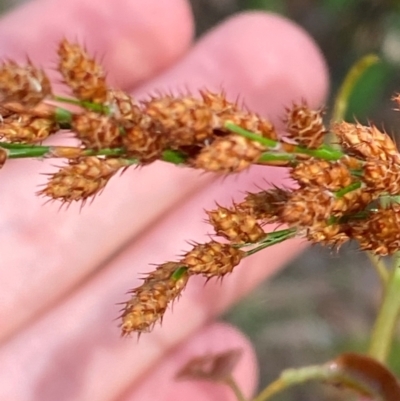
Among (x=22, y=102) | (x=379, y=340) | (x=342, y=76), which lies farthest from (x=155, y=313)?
(x=342, y=76)

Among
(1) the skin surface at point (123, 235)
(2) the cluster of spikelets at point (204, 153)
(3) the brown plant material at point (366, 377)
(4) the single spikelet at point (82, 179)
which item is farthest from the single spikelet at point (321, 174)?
(1) the skin surface at point (123, 235)

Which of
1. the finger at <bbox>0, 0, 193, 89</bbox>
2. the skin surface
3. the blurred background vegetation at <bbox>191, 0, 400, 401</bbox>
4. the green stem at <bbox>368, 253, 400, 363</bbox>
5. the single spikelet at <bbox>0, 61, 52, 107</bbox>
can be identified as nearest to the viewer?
the single spikelet at <bbox>0, 61, 52, 107</bbox>

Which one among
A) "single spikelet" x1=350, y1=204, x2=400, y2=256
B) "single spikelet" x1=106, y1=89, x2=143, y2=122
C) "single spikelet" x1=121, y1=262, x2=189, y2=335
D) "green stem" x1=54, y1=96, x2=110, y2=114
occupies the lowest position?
"single spikelet" x1=350, y1=204, x2=400, y2=256

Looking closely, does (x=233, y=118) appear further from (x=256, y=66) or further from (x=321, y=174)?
(x=256, y=66)

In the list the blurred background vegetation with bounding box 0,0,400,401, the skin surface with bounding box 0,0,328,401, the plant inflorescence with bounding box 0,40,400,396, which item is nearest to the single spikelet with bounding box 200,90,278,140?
the plant inflorescence with bounding box 0,40,400,396

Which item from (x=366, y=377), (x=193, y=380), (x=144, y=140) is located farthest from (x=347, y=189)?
(x=193, y=380)

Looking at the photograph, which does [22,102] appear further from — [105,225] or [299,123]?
[105,225]

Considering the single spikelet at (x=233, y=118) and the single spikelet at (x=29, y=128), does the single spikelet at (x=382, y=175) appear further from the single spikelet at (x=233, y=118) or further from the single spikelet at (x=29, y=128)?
the single spikelet at (x=29, y=128)

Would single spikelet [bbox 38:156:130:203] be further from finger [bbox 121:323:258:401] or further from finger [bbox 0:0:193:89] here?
finger [bbox 0:0:193:89]
